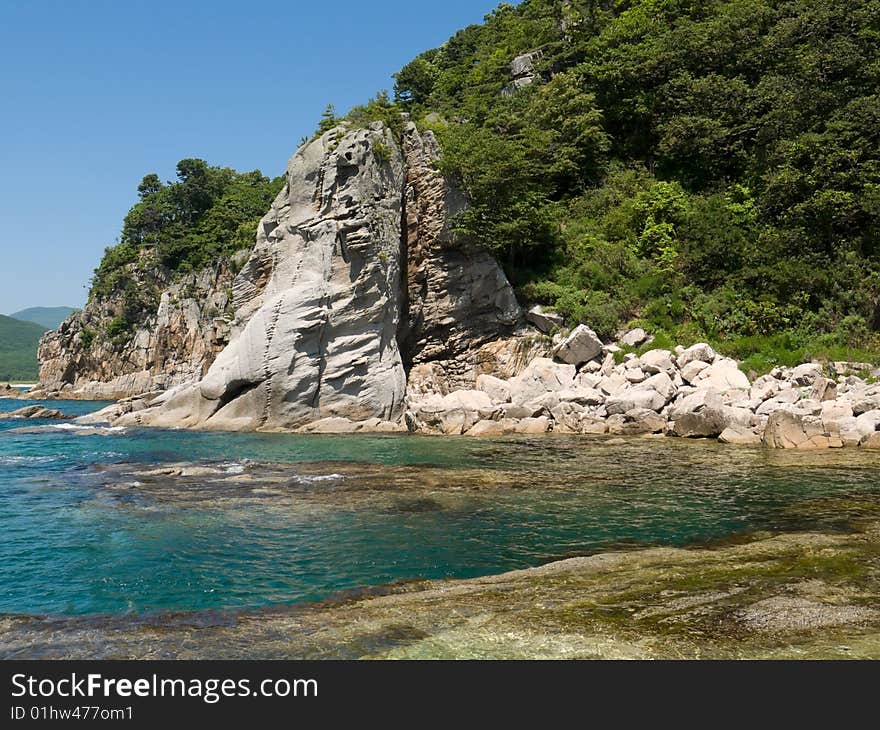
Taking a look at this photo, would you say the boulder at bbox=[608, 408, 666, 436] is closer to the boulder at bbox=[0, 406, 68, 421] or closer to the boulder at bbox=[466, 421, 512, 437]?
the boulder at bbox=[466, 421, 512, 437]

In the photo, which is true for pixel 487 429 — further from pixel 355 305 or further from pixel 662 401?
pixel 355 305

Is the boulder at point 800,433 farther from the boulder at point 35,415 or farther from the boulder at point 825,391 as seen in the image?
the boulder at point 35,415

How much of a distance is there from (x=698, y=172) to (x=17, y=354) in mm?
155182

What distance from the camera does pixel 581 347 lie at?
28.4 metres

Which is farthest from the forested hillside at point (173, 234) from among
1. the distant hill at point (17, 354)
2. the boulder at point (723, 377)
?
the distant hill at point (17, 354)

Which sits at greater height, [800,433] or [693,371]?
[693,371]

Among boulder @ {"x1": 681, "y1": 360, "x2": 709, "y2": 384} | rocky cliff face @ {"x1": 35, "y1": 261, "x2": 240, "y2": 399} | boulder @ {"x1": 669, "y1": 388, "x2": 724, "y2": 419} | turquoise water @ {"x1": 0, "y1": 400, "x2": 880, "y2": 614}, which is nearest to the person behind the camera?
turquoise water @ {"x1": 0, "y1": 400, "x2": 880, "y2": 614}

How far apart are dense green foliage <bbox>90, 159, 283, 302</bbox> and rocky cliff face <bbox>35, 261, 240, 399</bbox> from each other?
6.52ft

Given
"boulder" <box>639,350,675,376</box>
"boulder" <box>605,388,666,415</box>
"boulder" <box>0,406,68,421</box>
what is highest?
"boulder" <box>639,350,675,376</box>

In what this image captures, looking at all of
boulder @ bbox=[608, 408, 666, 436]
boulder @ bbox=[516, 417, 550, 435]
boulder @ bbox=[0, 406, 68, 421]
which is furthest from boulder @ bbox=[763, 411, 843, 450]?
boulder @ bbox=[0, 406, 68, 421]

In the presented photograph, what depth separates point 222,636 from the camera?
672cm

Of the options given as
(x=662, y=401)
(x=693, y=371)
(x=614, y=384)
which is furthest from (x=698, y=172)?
(x=662, y=401)

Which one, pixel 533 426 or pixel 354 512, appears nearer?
pixel 354 512

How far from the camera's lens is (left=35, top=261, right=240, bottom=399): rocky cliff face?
57.0m
